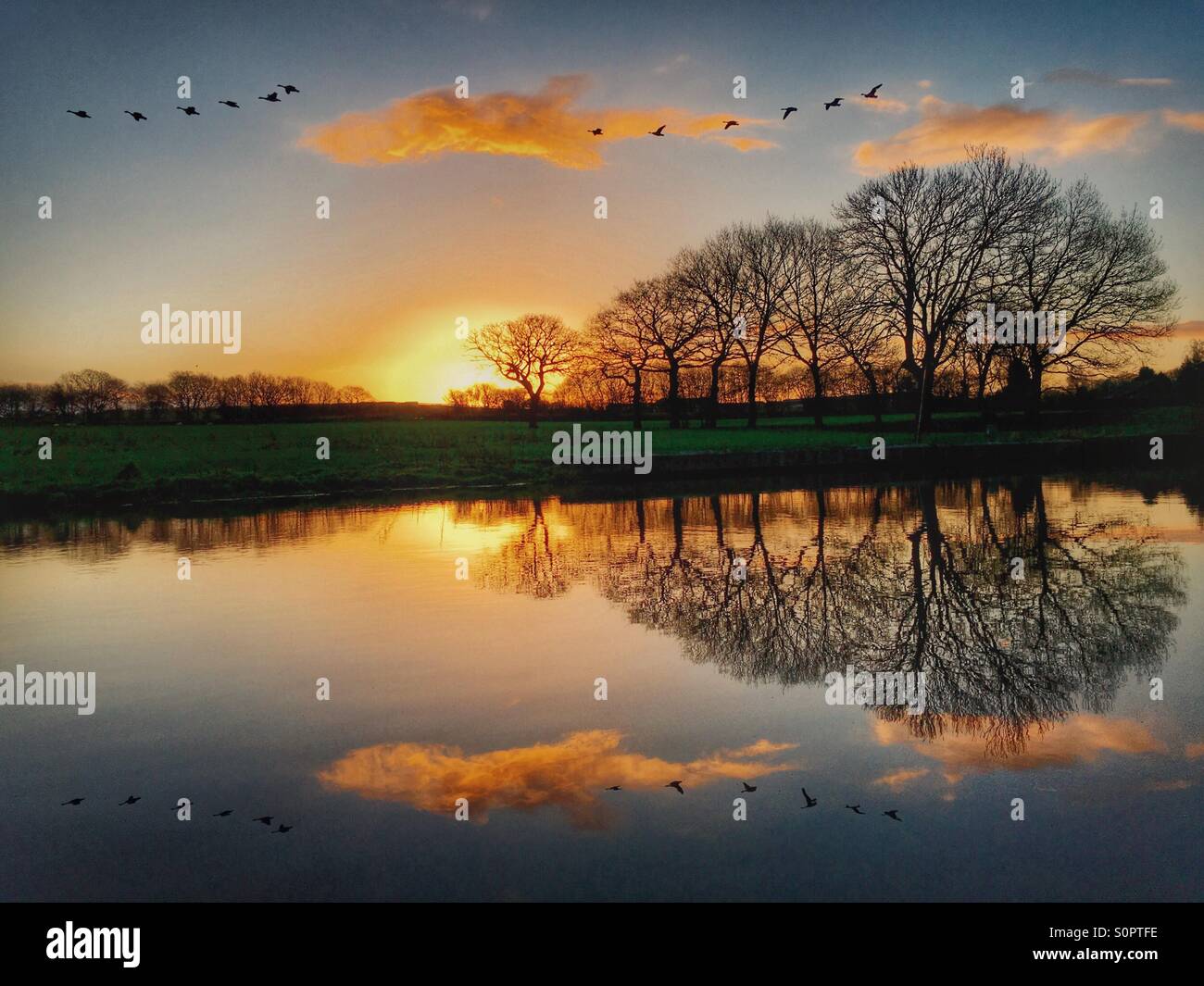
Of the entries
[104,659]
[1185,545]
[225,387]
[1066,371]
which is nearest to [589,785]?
[104,659]

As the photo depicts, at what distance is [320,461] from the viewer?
35094 mm

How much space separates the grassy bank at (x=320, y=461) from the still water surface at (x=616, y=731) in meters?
14.7

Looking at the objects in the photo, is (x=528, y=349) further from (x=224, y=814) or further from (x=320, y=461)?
(x=224, y=814)

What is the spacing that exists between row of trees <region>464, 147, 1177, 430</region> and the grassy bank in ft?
12.9

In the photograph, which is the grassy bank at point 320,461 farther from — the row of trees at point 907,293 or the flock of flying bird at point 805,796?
the flock of flying bird at point 805,796

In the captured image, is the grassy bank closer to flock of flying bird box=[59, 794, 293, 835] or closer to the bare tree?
the bare tree

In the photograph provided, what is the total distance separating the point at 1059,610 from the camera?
10.6m

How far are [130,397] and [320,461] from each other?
50.9 meters

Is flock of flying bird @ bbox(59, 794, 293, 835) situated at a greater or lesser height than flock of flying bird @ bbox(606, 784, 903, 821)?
lesser

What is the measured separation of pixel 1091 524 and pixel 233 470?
26953 mm

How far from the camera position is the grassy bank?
92.1 feet

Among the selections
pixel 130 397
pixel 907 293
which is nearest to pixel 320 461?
pixel 907 293

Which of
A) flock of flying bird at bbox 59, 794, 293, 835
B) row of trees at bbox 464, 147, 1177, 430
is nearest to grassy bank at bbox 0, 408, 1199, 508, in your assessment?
row of trees at bbox 464, 147, 1177, 430

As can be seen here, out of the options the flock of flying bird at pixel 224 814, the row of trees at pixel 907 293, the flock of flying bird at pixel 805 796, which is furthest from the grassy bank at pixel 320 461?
the flock of flying bird at pixel 805 796
